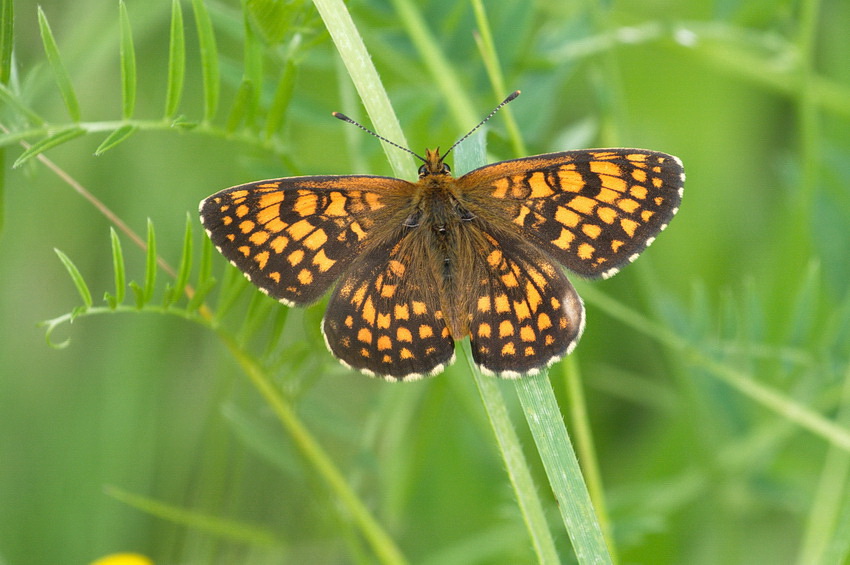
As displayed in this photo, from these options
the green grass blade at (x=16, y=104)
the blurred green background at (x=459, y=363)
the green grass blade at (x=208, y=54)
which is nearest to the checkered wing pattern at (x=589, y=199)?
the blurred green background at (x=459, y=363)

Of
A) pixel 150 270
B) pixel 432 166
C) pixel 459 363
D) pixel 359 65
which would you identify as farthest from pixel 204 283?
pixel 459 363

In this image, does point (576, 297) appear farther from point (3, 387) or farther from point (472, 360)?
point (3, 387)

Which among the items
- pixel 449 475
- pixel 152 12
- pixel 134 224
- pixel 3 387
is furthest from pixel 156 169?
pixel 449 475

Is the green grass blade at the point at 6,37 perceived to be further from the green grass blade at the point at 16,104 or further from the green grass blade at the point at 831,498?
the green grass blade at the point at 831,498

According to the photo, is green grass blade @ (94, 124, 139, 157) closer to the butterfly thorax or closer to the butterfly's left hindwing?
the butterfly's left hindwing

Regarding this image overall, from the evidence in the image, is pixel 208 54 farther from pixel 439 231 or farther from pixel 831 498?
pixel 831 498

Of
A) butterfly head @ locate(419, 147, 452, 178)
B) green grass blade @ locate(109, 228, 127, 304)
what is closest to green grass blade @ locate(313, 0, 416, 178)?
butterfly head @ locate(419, 147, 452, 178)
